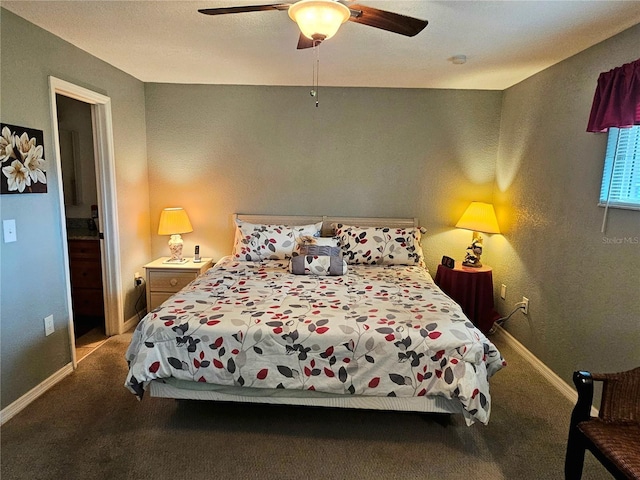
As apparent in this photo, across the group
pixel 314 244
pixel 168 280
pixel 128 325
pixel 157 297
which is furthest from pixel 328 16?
pixel 128 325

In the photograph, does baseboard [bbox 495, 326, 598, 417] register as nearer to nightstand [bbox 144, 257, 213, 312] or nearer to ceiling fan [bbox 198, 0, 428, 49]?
ceiling fan [bbox 198, 0, 428, 49]

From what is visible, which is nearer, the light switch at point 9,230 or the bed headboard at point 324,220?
the light switch at point 9,230

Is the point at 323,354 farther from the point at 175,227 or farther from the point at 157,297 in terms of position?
the point at 175,227

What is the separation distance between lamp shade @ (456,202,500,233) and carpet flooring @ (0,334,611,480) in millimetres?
1509

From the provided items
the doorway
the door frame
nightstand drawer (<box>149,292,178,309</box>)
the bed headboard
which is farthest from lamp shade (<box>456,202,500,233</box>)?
the doorway

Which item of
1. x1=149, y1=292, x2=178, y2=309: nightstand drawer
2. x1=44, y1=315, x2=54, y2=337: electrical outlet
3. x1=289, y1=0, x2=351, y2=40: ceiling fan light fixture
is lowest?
x1=149, y1=292, x2=178, y2=309: nightstand drawer

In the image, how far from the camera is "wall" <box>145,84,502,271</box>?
3.79 meters

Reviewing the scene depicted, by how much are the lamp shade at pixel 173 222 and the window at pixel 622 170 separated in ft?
11.1

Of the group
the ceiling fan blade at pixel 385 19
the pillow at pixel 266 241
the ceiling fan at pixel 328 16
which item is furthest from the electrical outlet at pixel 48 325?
the ceiling fan blade at pixel 385 19

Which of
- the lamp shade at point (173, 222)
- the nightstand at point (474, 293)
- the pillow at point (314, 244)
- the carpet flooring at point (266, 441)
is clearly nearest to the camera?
the carpet flooring at point (266, 441)

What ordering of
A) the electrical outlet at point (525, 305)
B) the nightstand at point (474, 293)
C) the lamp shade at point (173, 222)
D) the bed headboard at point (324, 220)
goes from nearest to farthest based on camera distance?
the electrical outlet at point (525, 305) < the nightstand at point (474, 293) < the lamp shade at point (173, 222) < the bed headboard at point (324, 220)

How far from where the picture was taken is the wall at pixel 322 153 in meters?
3.79

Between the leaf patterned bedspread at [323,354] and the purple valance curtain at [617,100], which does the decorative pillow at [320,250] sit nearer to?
the leaf patterned bedspread at [323,354]

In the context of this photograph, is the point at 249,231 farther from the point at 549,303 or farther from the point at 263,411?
the point at 549,303
